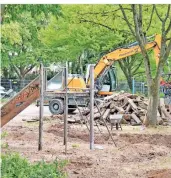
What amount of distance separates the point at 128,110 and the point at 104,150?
771cm

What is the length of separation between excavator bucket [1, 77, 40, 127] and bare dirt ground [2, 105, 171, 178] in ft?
3.51

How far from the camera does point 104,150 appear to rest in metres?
11.3

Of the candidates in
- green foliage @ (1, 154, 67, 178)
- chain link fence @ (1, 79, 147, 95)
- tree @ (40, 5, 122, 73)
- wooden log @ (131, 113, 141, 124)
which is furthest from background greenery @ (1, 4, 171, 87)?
green foliage @ (1, 154, 67, 178)

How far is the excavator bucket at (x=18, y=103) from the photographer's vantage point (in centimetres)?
750

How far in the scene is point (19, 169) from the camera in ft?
22.7

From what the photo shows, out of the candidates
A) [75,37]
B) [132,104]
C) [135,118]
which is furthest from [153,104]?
[75,37]

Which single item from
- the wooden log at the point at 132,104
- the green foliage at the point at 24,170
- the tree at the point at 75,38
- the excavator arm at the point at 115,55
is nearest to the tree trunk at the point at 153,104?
the wooden log at the point at 132,104

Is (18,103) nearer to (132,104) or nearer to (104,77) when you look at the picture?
(132,104)

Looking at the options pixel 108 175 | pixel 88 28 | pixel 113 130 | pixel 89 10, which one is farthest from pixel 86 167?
pixel 88 28

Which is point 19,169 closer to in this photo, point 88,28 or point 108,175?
point 108,175

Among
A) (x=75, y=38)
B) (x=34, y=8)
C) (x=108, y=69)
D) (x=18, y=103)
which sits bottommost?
(x=18, y=103)

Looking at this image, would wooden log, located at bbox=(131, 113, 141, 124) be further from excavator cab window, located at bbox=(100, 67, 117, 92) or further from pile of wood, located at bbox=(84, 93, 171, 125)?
excavator cab window, located at bbox=(100, 67, 117, 92)

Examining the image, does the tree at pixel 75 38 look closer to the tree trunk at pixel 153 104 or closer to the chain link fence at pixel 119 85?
the chain link fence at pixel 119 85

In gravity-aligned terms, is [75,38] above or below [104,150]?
above
